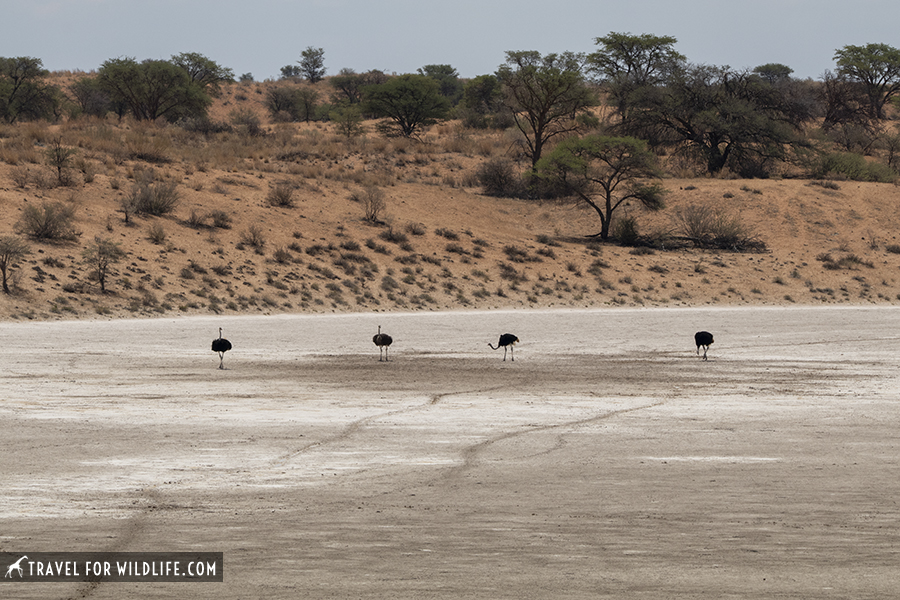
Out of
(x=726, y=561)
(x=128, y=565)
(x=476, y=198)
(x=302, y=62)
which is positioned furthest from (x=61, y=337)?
(x=302, y=62)

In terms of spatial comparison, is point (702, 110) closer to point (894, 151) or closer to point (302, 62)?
point (894, 151)

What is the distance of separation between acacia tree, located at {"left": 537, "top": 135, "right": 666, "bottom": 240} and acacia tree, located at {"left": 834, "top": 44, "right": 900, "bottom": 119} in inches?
1648

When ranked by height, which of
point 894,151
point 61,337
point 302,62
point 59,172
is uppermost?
point 302,62

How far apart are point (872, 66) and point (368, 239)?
61.3 metres

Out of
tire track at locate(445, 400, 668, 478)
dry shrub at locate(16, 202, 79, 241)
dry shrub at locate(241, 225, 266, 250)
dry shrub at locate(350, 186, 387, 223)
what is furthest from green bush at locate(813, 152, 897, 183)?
tire track at locate(445, 400, 668, 478)

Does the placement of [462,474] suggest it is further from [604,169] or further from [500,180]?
[500,180]

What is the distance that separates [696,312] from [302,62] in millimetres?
92809

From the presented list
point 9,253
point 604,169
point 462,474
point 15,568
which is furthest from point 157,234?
point 15,568

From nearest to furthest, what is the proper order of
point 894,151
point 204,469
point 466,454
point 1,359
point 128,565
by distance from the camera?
point 128,565
point 204,469
point 466,454
point 1,359
point 894,151

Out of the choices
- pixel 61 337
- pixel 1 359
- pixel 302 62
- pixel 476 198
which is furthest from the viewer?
pixel 302 62

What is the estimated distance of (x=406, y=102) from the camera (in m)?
67.1

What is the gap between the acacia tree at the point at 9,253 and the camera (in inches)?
1124

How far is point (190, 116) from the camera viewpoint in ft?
211

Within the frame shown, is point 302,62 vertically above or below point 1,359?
above
